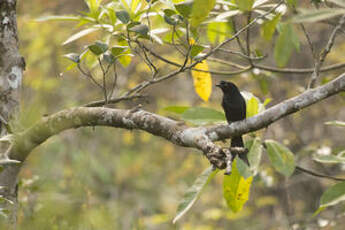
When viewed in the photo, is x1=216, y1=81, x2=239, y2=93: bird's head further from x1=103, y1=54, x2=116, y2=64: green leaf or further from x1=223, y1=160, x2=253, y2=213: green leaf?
x1=103, y1=54, x2=116, y2=64: green leaf

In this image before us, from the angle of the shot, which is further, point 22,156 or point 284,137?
point 284,137

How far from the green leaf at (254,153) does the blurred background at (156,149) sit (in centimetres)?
234

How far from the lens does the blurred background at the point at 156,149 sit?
18.2ft

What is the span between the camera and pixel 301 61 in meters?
6.07

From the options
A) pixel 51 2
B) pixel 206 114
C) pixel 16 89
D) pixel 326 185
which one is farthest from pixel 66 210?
pixel 51 2

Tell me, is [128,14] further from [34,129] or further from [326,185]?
[326,185]

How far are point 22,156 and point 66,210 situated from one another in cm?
68

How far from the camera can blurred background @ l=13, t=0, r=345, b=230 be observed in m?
5.55

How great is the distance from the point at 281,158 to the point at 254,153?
16 cm

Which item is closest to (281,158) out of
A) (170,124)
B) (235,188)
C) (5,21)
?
(235,188)

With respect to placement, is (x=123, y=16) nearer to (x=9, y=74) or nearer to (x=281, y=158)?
(x=9, y=74)

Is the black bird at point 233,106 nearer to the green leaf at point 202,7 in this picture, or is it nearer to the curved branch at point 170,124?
the curved branch at point 170,124

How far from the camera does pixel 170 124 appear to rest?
5.98ft

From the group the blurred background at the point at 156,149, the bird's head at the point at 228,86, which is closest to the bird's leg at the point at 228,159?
the bird's head at the point at 228,86
